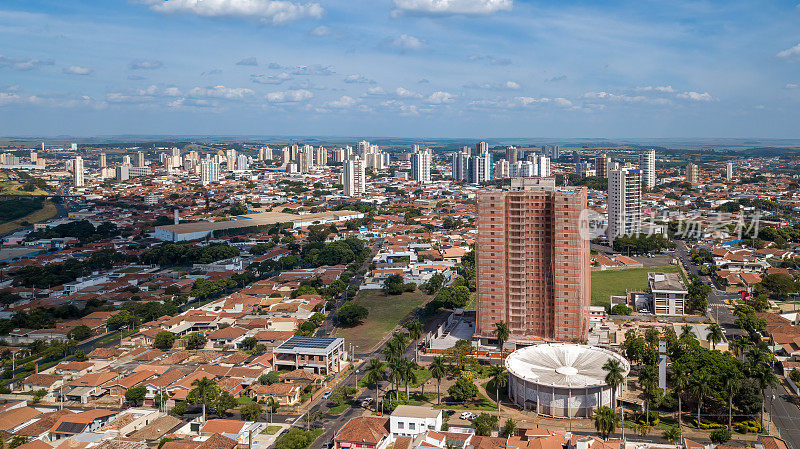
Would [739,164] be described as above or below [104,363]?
above

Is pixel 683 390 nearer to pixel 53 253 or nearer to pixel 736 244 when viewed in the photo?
pixel 736 244

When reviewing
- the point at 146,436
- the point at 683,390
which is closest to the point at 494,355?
the point at 683,390

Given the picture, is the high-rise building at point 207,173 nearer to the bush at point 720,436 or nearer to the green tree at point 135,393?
the green tree at point 135,393

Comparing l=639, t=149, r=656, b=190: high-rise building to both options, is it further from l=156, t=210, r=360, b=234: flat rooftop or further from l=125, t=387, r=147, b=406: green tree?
l=125, t=387, r=147, b=406: green tree

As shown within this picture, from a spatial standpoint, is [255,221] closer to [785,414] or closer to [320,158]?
[785,414]

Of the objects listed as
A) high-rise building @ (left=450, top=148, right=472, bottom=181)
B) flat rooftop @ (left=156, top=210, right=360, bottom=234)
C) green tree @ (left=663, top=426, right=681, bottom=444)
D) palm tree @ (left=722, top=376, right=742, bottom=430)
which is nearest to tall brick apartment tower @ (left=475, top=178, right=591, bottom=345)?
palm tree @ (left=722, top=376, right=742, bottom=430)

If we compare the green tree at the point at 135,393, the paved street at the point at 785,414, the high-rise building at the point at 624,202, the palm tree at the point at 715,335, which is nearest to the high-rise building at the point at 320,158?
the high-rise building at the point at 624,202

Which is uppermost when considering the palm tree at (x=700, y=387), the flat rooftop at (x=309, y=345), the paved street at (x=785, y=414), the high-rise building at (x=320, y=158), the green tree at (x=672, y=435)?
the high-rise building at (x=320, y=158)
